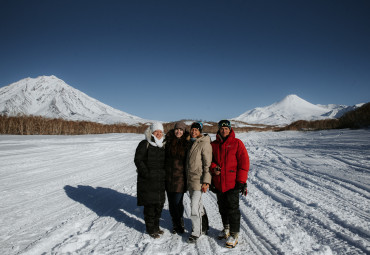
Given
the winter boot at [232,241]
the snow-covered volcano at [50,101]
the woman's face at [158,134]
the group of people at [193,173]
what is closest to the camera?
the winter boot at [232,241]

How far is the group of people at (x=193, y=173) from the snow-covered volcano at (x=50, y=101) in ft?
283

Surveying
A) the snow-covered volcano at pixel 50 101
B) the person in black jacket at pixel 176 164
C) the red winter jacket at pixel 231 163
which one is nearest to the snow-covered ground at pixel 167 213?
the person in black jacket at pixel 176 164

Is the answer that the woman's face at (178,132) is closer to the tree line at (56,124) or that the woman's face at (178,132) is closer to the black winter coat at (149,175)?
the black winter coat at (149,175)

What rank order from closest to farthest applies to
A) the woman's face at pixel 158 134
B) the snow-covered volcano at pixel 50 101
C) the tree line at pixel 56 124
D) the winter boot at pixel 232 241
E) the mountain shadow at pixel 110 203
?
the winter boot at pixel 232 241 → the woman's face at pixel 158 134 → the mountain shadow at pixel 110 203 → the tree line at pixel 56 124 → the snow-covered volcano at pixel 50 101

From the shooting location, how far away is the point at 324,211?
13.1ft

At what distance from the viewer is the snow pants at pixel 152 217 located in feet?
11.0

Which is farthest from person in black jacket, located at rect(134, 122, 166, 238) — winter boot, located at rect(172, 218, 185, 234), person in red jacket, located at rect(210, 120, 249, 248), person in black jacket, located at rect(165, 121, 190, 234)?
person in red jacket, located at rect(210, 120, 249, 248)

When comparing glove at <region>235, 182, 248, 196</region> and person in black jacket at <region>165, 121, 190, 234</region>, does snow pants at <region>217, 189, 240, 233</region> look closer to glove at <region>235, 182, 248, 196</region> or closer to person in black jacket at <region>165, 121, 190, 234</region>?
glove at <region>235, 182, 248, 196</region>

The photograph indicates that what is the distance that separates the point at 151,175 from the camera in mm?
3314

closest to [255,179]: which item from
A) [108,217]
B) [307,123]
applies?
[108,217]

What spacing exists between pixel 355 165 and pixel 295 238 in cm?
582

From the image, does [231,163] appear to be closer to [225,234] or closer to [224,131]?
[224,131]

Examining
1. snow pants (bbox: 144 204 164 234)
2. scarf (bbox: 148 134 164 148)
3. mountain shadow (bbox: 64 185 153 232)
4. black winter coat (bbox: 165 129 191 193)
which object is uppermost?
scarf (bbox: 148 134 164 148)

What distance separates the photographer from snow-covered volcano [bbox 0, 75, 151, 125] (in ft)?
303
